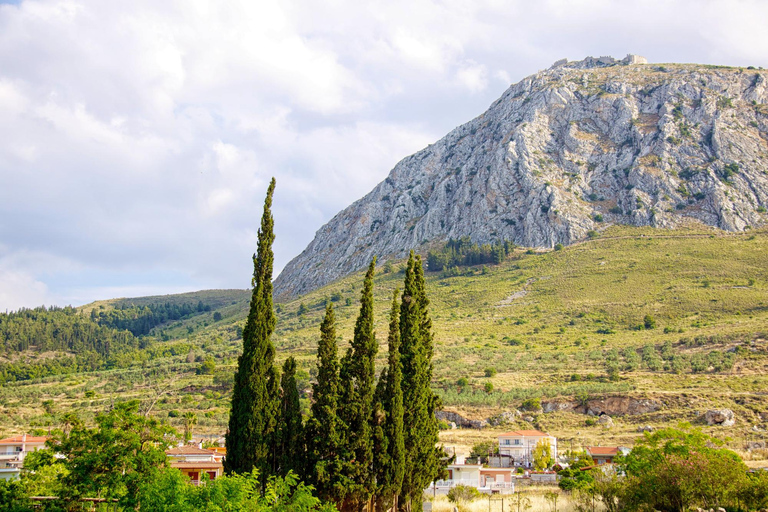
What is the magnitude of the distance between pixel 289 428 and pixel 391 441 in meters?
3.59

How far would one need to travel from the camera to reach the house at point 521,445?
183 ft

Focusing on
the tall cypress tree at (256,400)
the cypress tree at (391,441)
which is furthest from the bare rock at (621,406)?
the tall cypress tree at (256,400)

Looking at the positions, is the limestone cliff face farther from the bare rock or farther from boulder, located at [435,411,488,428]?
boulder, located at [435,411,488,428]

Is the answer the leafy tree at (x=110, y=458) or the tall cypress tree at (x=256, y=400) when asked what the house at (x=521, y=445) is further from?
the leafy tree at (x=110, y=458)

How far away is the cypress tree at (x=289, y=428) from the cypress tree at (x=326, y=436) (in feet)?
1.21

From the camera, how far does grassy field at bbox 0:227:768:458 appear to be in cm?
6581

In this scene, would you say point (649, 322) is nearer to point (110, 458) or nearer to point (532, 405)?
point (532, 405)

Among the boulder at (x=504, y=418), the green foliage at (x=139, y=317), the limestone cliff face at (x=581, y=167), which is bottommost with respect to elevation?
the boulder at (x=504, y=418)

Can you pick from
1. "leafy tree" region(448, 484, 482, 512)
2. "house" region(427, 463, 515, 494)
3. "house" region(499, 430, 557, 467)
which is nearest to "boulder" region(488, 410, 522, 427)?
"house" region(499, 430, 557, 467)

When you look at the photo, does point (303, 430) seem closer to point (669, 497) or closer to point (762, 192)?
point (669, 497)

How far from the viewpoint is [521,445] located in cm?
5700

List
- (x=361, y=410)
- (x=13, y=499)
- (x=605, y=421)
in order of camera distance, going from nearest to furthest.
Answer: (x=13, y=499) → (x=361, y=410) → (x=605, y=421)

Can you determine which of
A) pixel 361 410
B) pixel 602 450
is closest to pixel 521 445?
pixel 602 450

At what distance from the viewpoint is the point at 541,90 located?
154375 mm
